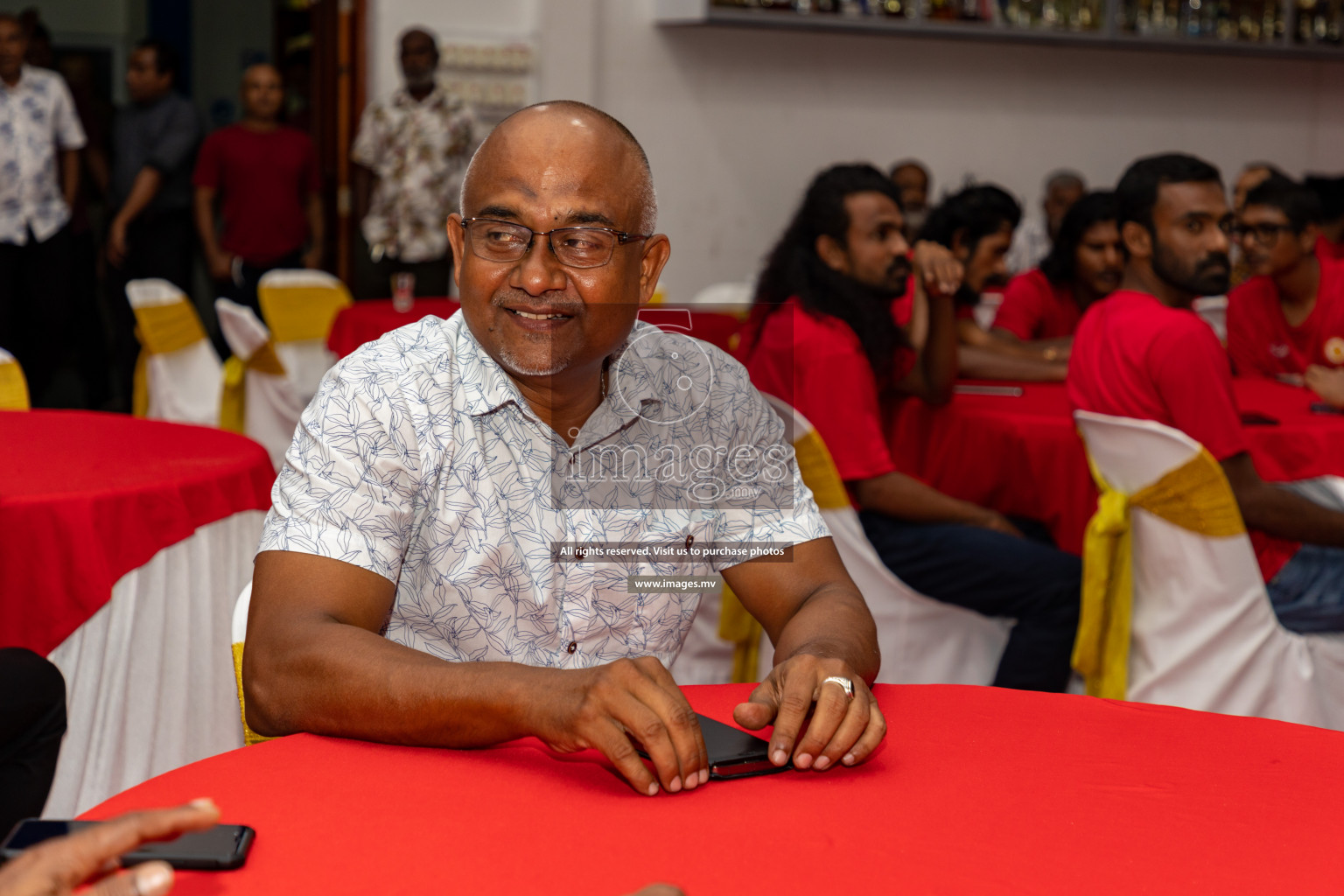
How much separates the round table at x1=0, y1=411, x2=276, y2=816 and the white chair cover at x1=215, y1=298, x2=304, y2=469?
1397 millimetres

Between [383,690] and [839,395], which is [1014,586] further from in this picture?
[383,690]

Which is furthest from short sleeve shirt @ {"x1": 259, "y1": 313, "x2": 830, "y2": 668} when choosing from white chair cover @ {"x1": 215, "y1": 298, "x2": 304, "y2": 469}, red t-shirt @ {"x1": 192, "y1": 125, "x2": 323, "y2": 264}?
red t-shirt @ {"x1": 192, "y1": 125, "x2": 323, "y2": 264}

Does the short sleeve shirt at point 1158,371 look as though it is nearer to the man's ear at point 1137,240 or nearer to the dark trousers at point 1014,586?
the man's ear at point 1137,240

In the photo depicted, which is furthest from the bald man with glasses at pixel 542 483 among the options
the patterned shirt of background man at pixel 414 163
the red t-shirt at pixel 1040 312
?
the patterned shirt of background man at pixel 414 163

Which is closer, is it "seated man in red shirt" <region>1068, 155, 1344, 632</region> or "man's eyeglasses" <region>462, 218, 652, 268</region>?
"man's eyeglasses" <region>462, 218, 652, 268</region>

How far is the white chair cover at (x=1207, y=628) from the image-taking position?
2574 mm

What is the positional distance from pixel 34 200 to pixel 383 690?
19.1ft

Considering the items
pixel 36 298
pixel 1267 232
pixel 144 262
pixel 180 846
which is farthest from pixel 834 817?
pixel 144 262

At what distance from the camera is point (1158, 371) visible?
2.77 meters

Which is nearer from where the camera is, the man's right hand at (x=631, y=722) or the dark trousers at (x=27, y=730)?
the man's right hand at (x=631, y=722)

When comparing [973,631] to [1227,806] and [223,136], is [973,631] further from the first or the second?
[223,136]

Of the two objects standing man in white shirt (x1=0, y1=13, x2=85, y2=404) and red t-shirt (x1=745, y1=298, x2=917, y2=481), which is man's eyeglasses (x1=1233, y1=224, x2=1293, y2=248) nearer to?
red t-shirt (x1=745, y1=298, x2=917, y2=481)

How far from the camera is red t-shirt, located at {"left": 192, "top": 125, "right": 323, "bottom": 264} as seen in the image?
257 inches

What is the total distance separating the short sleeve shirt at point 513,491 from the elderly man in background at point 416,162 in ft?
17.1
